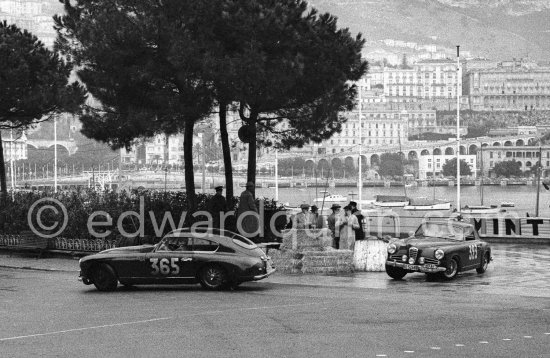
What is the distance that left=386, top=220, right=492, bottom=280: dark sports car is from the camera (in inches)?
1029

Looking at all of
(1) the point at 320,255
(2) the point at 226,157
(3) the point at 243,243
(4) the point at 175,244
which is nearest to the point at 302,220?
(1) the point at 320,255

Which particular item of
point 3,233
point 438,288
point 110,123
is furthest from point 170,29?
point 438,288

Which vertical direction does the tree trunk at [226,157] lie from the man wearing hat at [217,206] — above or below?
above

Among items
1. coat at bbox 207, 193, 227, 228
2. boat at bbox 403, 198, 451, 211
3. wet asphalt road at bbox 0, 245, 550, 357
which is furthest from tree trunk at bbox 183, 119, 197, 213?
boat at bbox 403, 198, 451, 211

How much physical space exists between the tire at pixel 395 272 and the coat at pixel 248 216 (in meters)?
3.63

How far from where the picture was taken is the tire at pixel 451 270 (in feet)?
86.1

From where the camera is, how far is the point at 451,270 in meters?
26.4

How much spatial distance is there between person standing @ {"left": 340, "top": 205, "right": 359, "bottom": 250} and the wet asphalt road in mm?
3574

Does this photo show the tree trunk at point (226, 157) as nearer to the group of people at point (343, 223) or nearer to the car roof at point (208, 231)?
the group of people at point (343, 223)

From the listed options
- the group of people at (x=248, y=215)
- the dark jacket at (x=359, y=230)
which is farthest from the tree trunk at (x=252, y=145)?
the group of people at (x=248, y=215)

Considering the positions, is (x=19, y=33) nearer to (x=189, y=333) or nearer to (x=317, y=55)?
(x=317, y=55)

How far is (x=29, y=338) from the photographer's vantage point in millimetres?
17125

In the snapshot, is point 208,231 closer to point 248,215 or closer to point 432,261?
point 248,215

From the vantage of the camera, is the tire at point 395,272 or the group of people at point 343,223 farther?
the group of people at point 343,223
